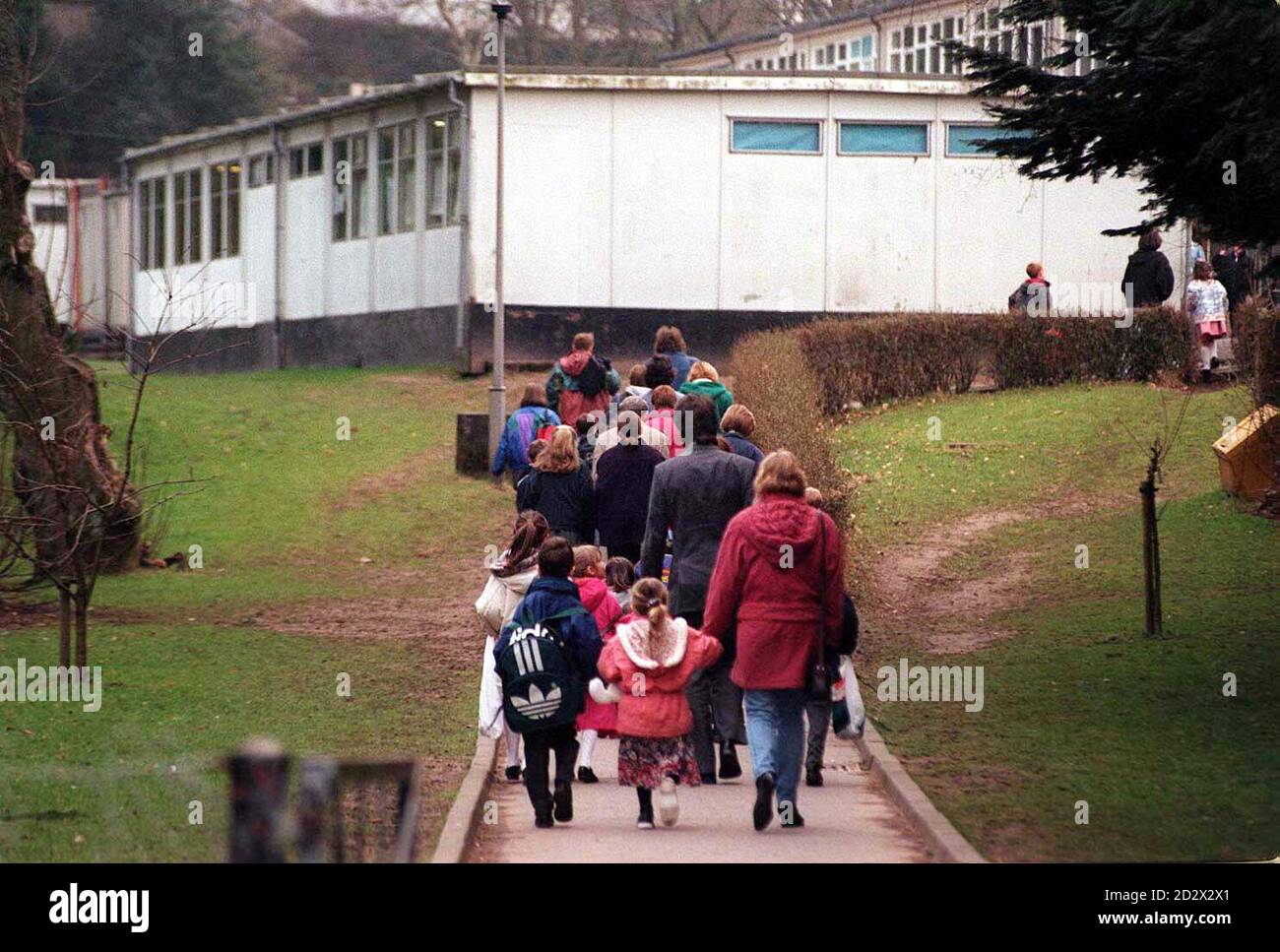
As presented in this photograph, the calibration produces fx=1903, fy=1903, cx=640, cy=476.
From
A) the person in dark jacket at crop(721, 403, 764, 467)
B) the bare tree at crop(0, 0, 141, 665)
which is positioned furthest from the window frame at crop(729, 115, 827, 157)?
→ the person in dark jacket at crop(721, 403, 764, 467)

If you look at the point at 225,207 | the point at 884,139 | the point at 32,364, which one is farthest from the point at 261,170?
the point at 32,364

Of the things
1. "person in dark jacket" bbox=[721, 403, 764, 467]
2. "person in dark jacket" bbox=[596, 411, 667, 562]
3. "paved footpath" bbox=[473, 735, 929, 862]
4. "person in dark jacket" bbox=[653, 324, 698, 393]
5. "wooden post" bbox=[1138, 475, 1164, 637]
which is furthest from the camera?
"person in dark jacket" bbox=[653, 324, 698, 393]

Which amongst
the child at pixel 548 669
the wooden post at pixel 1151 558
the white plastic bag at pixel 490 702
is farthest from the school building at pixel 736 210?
the child at pixel 548 669

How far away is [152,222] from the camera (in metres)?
47.4

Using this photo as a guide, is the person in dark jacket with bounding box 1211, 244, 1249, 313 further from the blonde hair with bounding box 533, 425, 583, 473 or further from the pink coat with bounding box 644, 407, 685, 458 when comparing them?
the blonde hair with bounding box 533, 425, 583, 473

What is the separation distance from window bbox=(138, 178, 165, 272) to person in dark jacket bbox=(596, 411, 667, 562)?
115ft

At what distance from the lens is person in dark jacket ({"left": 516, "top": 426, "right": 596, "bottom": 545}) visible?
522 inches

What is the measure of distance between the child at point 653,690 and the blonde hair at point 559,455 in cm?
351

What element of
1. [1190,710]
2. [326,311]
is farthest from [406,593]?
[326,311]

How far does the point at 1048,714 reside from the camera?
41.3 feet

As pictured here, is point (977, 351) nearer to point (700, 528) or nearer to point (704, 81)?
point (704, 81)

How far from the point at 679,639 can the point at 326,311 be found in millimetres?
29662

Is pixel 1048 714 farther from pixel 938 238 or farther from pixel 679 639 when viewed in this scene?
pixel 938 238

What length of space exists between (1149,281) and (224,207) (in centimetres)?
2321
